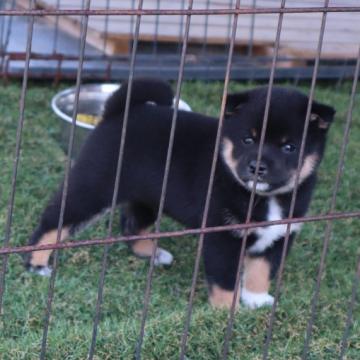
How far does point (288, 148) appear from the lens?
3006mm

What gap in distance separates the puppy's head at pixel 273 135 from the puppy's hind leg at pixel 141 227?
64cm

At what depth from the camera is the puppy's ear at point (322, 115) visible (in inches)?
117

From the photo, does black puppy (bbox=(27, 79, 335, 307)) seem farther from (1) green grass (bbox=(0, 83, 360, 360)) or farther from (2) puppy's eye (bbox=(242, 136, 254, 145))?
(1) green grass (bbox=(0, 83, 360, 360))

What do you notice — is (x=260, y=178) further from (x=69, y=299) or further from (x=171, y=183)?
(x=69, y=299)

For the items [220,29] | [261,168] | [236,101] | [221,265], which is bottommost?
[221,265]

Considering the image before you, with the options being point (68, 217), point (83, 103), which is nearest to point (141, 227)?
point (68, 217)

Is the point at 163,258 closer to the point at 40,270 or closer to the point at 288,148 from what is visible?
the point at 40,270

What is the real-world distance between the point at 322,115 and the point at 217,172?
436mm

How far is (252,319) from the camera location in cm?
294

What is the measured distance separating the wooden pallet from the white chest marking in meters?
2.71

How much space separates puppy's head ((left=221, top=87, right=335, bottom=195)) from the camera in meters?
2.97

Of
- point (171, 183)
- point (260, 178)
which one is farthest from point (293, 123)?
point (171, 183)

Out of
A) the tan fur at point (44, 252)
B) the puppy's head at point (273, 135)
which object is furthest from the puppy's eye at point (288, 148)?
the tan fur at point (44, 252)

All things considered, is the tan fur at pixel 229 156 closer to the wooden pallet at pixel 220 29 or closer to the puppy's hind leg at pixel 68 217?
the puppy's hind leg at pixel 68 217
